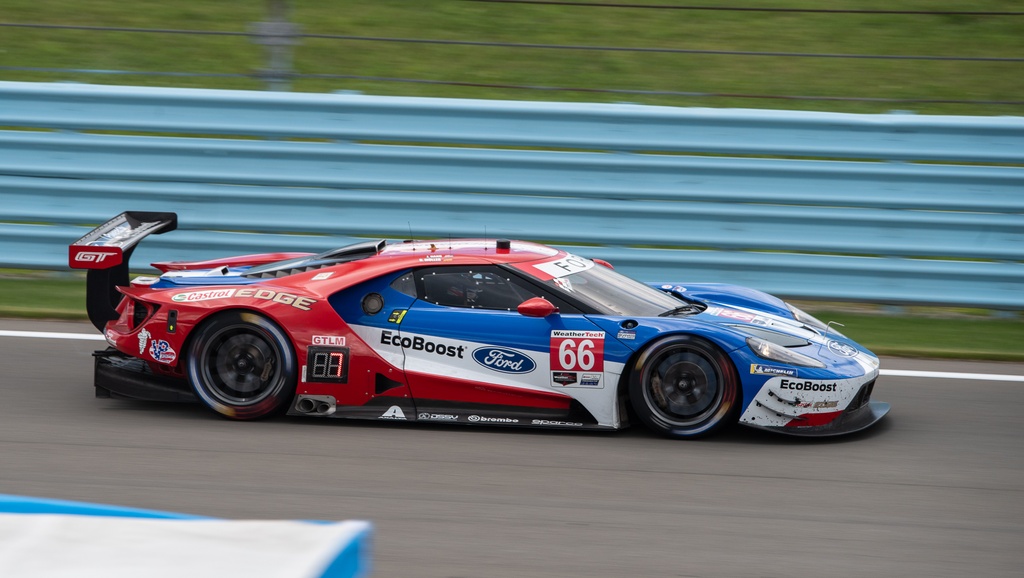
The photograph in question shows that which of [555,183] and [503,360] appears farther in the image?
[555,183]

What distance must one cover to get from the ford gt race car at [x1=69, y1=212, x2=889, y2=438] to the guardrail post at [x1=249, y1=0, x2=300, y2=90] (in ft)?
11.5

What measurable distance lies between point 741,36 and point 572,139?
452cm

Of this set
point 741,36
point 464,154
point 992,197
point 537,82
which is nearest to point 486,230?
point 464,154

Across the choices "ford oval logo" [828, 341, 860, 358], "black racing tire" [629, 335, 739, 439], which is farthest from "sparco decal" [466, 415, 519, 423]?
"ford oval logo" [828, 341, 860, 358]

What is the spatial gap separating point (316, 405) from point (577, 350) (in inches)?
59.1

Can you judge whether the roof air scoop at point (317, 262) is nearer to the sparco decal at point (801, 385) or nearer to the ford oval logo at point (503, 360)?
the ford oval logo at point (503, 360)

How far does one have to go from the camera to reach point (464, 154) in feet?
30.3

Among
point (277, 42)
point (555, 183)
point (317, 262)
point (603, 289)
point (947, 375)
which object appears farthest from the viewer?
point (277, 42)

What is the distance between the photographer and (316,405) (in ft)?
20.3

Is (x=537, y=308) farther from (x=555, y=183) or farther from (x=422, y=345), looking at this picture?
(x=555, y=183)

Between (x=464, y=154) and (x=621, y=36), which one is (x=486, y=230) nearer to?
(x=464, y=154)

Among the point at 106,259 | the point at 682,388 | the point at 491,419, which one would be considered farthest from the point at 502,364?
the point at 106,259

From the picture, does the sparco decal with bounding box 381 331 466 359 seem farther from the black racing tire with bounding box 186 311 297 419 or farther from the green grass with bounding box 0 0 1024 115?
the green grass with bounding box 0 0 1024 115

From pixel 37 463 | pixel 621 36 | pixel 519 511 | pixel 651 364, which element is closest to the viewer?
pixel 519 511
